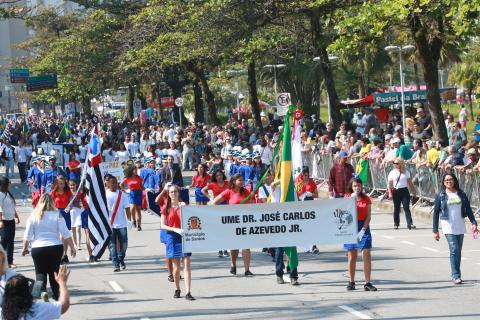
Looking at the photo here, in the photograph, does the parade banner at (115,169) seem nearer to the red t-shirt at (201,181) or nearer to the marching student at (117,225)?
the red t-shirt at (201,181)

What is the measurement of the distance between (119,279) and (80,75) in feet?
132

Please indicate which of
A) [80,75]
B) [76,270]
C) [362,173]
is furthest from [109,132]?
[76,270]

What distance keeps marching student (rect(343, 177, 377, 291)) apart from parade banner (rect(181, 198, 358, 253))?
0.30 feet

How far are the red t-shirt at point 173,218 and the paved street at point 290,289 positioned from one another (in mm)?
992

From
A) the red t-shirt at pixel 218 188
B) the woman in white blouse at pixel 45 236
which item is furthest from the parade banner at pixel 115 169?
the woman in white blouse at pixel 45 236

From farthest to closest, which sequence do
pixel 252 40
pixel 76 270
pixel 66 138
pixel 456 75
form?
pixel 456 75
pixel 66 138
pixel 252 40
pixel 76 270

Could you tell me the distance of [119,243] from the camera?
17.0 meters

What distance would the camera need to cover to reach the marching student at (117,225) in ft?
55.2

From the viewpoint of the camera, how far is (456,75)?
241ft

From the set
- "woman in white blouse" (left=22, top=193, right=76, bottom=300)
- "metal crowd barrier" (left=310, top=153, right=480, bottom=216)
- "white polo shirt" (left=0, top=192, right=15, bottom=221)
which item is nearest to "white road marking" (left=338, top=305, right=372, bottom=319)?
"woman in white blouse" (left=22, top=193, right=76, bottom=300)

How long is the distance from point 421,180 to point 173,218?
10.5 metres

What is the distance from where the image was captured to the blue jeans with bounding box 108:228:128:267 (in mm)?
16844

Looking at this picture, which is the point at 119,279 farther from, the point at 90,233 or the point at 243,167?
the point at 243,167

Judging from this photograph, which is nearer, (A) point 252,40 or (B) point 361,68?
(A) point 252,40
